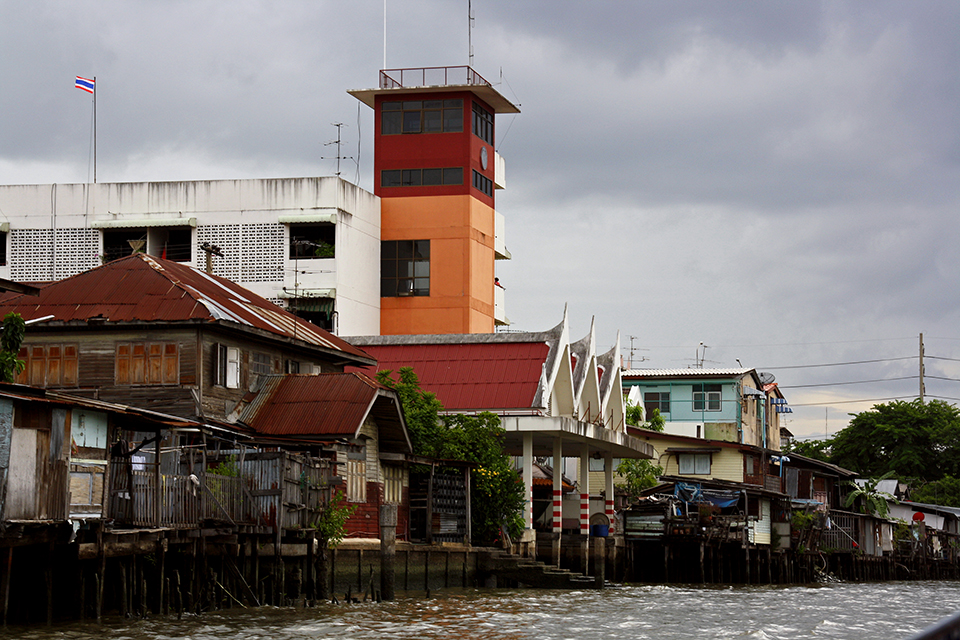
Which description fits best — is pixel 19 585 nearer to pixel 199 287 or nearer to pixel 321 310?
pixel 199 287

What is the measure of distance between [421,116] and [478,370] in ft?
72.4

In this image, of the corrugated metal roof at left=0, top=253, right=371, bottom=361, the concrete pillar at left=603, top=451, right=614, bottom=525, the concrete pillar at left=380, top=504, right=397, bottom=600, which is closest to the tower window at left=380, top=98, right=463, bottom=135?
the concrete pillar at left=603, top=451, right=614, bottom=525

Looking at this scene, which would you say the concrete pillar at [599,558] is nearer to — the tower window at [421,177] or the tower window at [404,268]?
the tower window at [404,268]

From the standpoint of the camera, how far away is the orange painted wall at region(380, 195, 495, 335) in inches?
2327

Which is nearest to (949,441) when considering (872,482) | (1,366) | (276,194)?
(872,482)

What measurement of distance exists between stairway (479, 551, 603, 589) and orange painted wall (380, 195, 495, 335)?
77.5 ft

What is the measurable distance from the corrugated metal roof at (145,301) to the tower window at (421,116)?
81.3 ft

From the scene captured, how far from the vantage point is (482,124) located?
202 feet

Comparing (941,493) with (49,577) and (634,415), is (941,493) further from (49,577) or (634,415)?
(49,577)

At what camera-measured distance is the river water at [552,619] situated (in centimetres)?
2203

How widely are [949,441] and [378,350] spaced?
50.2m

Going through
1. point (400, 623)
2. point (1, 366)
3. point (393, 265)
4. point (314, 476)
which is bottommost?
point (400, 623)

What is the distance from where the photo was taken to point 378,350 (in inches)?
1697

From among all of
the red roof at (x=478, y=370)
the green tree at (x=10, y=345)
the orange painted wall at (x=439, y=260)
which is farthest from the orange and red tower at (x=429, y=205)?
the green tree at (x=10, y=345)
